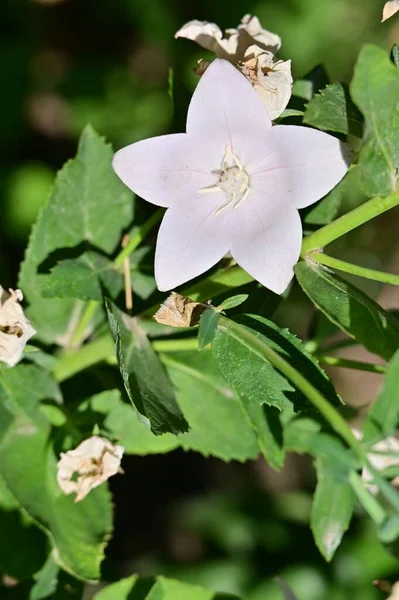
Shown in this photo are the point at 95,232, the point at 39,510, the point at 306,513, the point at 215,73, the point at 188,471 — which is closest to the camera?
the point at 215,73

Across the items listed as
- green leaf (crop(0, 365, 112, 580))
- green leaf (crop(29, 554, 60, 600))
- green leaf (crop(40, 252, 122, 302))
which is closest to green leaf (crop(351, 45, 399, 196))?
green leaf (crop(40, 252, 122, 302))

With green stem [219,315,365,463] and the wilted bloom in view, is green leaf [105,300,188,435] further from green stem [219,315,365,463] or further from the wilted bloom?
the wilted bloom

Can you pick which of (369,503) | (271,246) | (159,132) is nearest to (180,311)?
(271,246)

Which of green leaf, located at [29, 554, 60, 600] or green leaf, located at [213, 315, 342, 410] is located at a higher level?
green leaf, located at [213, 315, 342, 410]

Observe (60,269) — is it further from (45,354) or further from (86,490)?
(86,490)

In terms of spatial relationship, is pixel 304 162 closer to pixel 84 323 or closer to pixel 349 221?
pixel 349 221

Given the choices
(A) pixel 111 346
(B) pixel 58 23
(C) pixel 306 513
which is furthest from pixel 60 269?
(B) pixel 58 23

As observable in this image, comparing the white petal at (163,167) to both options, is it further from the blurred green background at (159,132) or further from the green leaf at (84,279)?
the blurred green background at (159,132)
